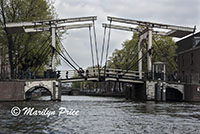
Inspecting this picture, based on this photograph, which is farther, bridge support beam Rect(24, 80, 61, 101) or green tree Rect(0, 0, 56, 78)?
green tree Rect(0, 0, 56, 78)

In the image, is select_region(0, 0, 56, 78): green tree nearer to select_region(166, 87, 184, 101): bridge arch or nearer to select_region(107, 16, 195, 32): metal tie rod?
select_region(107, 16, 195, 32): metal tie rod

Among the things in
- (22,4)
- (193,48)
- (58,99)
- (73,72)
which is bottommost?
(58,99)

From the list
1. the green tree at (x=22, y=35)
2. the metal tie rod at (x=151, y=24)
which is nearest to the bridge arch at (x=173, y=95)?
the metal tie rod at (x=151, y=24)

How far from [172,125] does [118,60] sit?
4573 cm

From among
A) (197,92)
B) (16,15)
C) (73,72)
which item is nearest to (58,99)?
(73,72)

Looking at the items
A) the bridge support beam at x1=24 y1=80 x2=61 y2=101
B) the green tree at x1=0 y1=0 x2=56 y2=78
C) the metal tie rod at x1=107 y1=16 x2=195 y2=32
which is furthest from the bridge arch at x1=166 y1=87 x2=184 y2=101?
the green tree at x1=0 y1=0 x2=56 y2=78

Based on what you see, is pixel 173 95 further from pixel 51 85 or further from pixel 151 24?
pixel 51 85

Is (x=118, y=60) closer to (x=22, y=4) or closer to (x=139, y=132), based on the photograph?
(x=22, y=4)

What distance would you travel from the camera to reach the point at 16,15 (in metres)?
32.7

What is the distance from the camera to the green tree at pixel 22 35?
3200 centimetres

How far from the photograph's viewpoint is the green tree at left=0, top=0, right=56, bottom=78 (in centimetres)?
3200

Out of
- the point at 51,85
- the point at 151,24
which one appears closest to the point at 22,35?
the point at 51,85

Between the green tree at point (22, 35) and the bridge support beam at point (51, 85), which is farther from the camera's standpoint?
the green tree at point (22, 35)

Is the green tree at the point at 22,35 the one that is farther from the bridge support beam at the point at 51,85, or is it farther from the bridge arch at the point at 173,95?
the bridge arch at the point at 173,95
